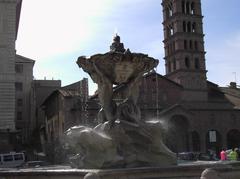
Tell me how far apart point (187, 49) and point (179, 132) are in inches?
554

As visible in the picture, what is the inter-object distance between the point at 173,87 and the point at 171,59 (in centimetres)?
665

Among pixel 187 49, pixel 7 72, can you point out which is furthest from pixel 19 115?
pixel 7 72

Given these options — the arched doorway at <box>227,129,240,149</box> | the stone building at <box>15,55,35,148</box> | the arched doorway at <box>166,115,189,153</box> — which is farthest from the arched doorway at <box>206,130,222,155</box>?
the stone building at <box>15,55,35,148</box>

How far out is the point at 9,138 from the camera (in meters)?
39.8

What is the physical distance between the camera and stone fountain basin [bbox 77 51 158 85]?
1323cm

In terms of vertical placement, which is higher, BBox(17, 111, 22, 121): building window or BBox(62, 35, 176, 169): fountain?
BBox(17, 111, 22, 121): building window

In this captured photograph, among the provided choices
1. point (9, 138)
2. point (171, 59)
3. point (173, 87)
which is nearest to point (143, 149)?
point (9, 138)

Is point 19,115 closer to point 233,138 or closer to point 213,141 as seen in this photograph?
point 213,141

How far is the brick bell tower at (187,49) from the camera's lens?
68500 mm

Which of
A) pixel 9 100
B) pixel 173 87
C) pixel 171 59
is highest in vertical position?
pixel 171 59

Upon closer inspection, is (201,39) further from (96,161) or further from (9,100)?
(96,161)

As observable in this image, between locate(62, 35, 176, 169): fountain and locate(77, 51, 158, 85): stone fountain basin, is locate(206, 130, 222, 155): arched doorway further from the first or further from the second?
locate(77, 51, 158, 85): stone fountain basin

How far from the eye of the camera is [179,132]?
61906 millimetres

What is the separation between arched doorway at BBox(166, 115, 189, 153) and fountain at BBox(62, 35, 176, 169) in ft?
154
